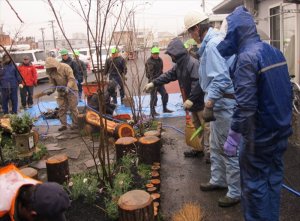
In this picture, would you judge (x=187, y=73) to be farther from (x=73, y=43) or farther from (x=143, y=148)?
(x=73, y=43)

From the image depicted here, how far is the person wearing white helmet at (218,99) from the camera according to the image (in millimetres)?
3838

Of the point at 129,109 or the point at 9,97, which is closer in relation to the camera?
the point at 9,97

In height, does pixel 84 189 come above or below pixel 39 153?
above

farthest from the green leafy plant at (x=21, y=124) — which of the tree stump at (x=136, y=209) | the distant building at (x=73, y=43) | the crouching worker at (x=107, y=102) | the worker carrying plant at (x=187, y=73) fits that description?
the tree stump at (x=136, y=209)

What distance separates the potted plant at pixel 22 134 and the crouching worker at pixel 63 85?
1.87 meters

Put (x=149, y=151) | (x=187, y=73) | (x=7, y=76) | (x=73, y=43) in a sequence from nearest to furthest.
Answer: (x=149, y=151)
(x=187, y=73)
(x=7, y=76)
(x=73, y=43)

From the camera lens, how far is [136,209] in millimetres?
3057

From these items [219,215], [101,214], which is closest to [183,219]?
[219,215]

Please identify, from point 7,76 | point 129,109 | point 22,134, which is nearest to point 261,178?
point 22,134

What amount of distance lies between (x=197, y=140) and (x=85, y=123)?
8.87 ft

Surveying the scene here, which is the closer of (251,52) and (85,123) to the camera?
(251,52)

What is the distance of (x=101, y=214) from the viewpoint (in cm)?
357

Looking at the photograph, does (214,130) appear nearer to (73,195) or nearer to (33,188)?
(73,195)

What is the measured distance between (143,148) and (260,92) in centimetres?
236
